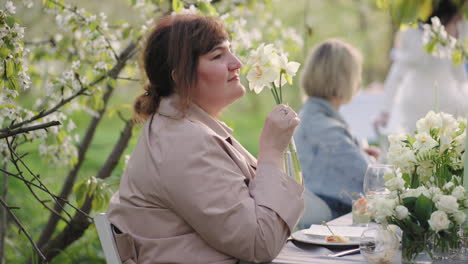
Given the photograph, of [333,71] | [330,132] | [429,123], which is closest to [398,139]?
[429,123]

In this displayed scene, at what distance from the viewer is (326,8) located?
1549 centimetres

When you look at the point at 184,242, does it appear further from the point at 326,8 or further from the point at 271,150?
the point at 326,8

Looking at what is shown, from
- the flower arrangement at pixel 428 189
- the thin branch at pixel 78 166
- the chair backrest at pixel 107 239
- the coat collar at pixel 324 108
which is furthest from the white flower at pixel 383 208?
the coat collar at pixel 324 108

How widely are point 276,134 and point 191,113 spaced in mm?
312

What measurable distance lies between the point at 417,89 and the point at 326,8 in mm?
9713

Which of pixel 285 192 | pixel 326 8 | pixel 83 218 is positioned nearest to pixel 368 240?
pixel 285 192

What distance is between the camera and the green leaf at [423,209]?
1954 mm

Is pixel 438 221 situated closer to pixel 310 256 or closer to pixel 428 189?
pixel 428 189

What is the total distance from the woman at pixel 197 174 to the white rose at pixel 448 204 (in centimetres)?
44

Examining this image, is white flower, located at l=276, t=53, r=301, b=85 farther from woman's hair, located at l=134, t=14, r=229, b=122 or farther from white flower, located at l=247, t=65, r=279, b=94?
woman's hair, located at l=134, t=14, r=229, b=122

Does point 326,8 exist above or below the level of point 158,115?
below

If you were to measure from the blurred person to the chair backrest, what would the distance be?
4017 millimetres

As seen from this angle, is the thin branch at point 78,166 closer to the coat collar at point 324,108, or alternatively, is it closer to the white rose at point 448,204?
the coat collar at point 324,108

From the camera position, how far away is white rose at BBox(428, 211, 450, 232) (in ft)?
6.25
